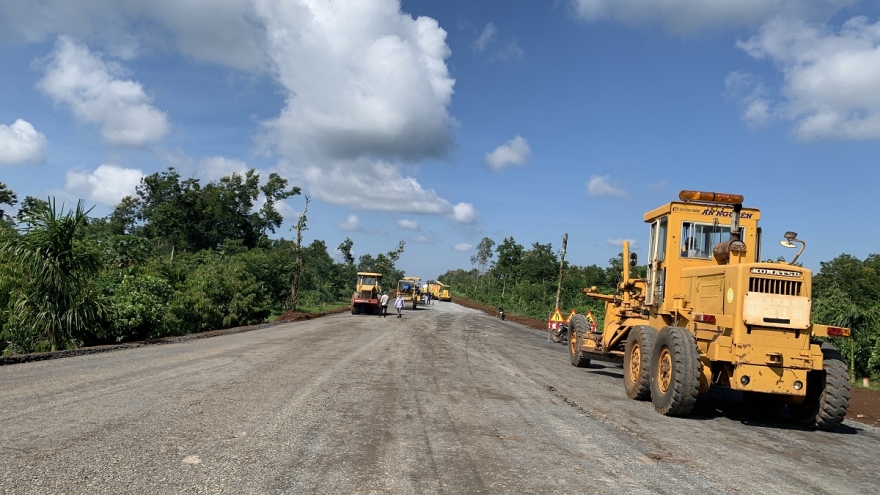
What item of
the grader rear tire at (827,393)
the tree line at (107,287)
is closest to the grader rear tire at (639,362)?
the grader rear tire at (827,393)

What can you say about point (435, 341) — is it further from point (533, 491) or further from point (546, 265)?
point (546, 265)

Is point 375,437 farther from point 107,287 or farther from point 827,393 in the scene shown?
point 107,287

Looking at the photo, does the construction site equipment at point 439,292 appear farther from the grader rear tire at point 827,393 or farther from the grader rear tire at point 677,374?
the grader rear tire at point 827,393

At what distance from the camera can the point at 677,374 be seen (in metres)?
8.58

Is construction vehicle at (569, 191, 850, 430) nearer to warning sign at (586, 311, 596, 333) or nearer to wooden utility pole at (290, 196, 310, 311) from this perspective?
warning sign at (586, 311, 596, 333)

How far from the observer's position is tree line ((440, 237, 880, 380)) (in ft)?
51.8

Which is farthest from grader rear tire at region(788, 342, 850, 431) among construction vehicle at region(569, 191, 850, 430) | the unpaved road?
the unpaved road

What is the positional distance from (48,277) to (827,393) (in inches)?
632

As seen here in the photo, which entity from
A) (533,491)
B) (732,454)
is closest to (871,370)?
(732,454)

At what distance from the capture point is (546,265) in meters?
70.0

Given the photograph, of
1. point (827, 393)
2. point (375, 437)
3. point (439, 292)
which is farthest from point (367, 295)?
point (439, 292)

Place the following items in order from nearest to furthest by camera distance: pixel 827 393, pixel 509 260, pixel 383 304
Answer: pixel 827 393, pixel 383 304, pixel 509 260

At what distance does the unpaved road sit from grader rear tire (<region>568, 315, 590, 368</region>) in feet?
9.34

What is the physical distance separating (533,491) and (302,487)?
196 cm
